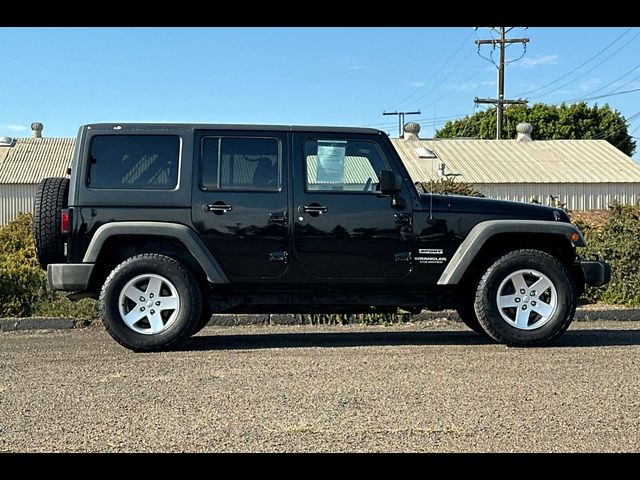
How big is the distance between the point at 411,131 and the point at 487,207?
142 feet

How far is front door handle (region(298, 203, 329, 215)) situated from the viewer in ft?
27.0

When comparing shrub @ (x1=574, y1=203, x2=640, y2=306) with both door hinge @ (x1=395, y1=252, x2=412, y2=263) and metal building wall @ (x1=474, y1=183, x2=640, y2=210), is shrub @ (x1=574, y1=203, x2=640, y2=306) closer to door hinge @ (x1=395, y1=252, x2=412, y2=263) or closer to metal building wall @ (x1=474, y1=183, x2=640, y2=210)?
door hinge @ (x1=395, y1=252, x2=412, y2=263)

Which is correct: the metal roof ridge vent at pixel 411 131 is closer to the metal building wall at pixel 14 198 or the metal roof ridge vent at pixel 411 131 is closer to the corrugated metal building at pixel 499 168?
the corrugated metal building at pixel 499 168

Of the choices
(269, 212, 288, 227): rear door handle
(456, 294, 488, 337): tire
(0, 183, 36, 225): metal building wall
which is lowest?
(456, 294, 488, 337): tire

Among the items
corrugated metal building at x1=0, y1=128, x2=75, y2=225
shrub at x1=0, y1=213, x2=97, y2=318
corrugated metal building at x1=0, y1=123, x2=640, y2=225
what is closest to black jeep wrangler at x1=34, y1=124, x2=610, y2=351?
shrub at x1=0, y1=213, x2=97, y2=318

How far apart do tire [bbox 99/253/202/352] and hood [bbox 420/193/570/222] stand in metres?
2.34

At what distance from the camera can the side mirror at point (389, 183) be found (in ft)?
27.0

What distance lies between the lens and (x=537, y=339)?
824cm

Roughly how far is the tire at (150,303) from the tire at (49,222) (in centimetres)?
62

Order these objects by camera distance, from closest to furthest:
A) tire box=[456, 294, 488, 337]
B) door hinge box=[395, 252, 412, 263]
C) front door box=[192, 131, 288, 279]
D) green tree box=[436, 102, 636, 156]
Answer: front door box=[192, 131, 288, 279]
door hinge box=[395, 252, 412, 263]
tire box=[456, 294, 488, 337]
green tree box=[436, 102, 636, 156]

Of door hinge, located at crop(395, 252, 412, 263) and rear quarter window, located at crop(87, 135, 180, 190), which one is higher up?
rear quarter window, located at crop(87, 135, 180, 190)
